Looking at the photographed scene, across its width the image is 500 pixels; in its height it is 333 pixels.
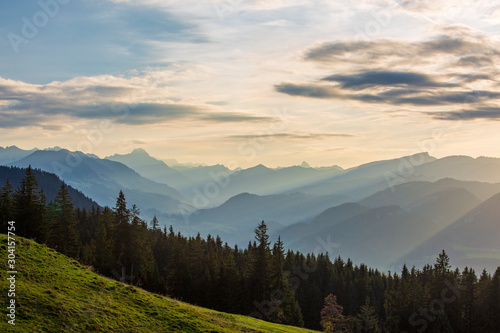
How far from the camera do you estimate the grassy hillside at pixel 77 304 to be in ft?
77.4

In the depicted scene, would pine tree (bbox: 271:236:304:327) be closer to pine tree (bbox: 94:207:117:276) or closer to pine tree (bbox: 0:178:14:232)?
pine tree (bbox: 94:207:117:276)

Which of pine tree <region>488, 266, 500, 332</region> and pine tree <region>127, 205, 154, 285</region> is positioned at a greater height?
pine tree <region>127, 205, 154, 285</region>

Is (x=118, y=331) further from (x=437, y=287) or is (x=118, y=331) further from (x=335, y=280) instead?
(x=335, y=280)

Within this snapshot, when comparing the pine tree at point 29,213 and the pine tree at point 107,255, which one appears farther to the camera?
the pine tree at point 107,255

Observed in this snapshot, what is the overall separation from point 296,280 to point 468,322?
47.8m

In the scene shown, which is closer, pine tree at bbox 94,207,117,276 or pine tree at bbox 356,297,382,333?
pine tree at bbox 94,207,117,276

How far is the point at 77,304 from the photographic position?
26.6 metres

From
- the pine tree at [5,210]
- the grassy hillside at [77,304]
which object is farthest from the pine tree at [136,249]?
the grassy hillside at [77,304]

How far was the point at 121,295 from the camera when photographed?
31.9 meters

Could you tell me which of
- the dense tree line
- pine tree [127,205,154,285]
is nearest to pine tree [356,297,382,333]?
the dense tree line

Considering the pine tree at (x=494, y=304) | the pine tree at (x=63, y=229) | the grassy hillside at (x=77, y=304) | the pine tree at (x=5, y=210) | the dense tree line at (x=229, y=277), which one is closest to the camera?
the grassy hillside at (x=77, y=304)

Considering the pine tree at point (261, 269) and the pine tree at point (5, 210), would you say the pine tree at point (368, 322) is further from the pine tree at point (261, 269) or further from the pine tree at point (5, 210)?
the pine tree at point (5, 210)

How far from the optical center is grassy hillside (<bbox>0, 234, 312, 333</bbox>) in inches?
928

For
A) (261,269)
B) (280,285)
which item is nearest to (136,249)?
(261,269)
